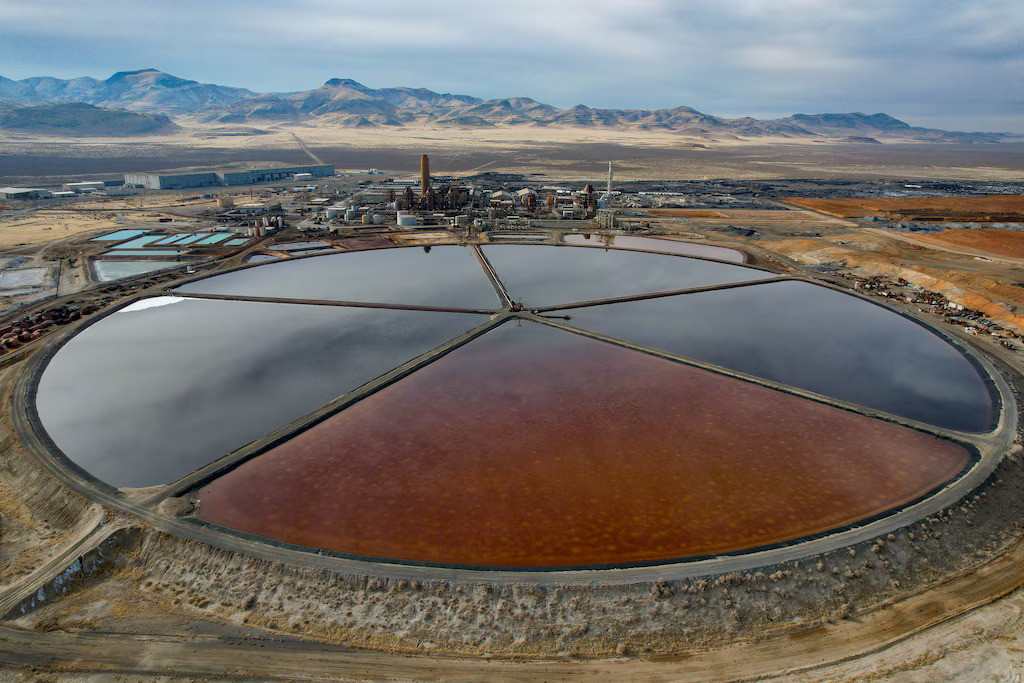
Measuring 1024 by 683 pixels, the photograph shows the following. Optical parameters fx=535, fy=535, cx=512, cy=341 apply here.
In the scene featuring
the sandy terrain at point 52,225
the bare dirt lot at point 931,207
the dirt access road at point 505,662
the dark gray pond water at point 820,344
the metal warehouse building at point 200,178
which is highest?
the metal warehouse building at point 200,178

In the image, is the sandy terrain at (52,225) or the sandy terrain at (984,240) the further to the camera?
the sandy terrain at (52,225)

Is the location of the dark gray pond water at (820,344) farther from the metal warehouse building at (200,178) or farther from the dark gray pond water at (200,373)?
the metal warehouse building at (200,178)

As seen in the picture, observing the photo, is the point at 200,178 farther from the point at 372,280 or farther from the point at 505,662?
the point at 505,662

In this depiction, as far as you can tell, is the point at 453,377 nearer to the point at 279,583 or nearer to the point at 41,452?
the point at 279,583

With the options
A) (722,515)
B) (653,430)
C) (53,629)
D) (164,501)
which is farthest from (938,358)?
(53,629)

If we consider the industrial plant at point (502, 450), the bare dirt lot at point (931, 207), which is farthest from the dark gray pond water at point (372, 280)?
the bare dirt lot at point (931, 207)

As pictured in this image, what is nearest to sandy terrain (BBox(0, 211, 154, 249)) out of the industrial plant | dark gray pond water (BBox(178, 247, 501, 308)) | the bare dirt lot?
the industrial plant

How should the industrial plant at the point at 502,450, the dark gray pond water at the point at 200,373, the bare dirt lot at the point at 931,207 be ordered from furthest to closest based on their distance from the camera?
the bare dirt lot at the point at 931,207, the dark gray pond water at the point at 200,373, the industrial plant at the point at 502,450
